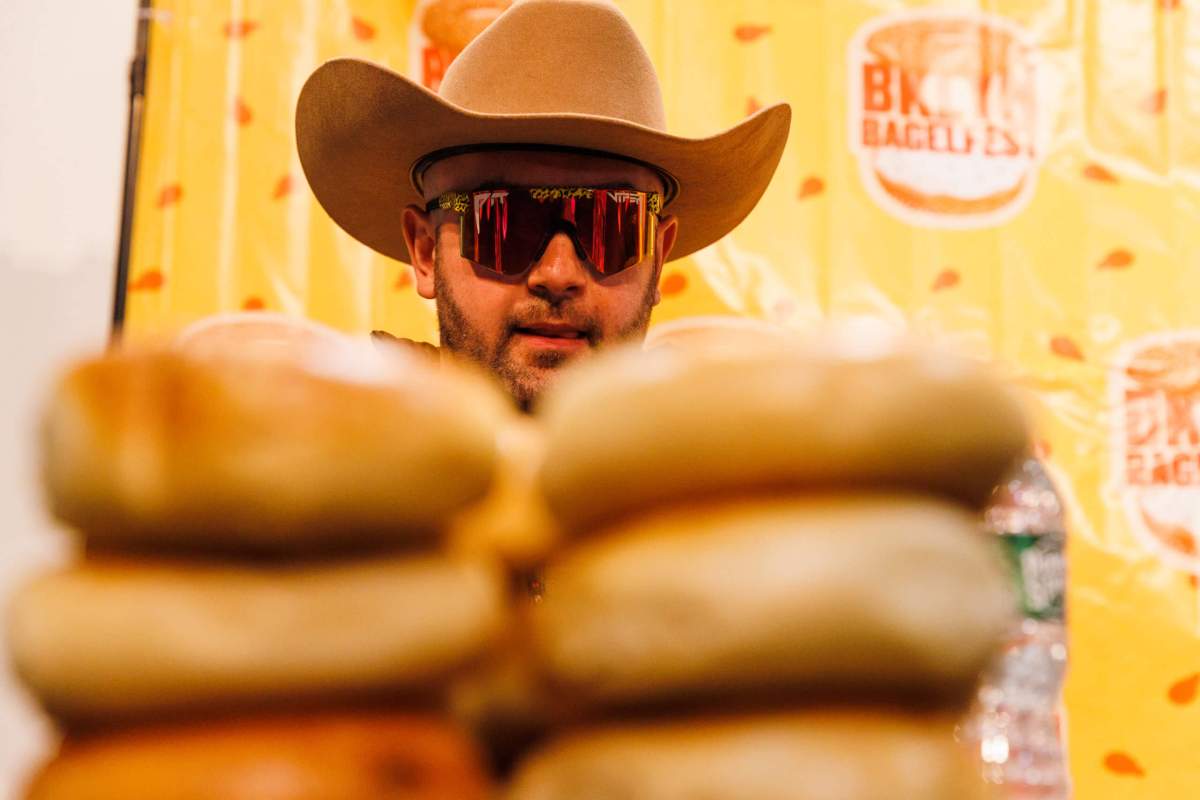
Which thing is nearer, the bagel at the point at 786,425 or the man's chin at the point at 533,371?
the bagel at the point at 786,425

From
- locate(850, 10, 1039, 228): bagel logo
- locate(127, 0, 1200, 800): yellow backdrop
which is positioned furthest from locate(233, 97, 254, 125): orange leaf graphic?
locate(850, 10, 1039, 228): bagel logo

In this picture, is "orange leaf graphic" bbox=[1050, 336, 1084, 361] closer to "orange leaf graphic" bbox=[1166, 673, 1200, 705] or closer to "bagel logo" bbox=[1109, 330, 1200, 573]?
"bagel logo" bbox=[1109, 330, 1200, 573]

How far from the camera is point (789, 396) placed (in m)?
0.33

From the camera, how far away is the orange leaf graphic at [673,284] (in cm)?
202

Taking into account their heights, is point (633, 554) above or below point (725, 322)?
below

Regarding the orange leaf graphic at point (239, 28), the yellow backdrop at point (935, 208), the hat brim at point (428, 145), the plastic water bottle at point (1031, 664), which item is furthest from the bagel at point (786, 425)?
the orange leaf graphic at point (239, 28)

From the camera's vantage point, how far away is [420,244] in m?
1.85

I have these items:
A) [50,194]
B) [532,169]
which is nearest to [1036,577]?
[532,169]

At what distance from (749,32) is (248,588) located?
1.92 metres

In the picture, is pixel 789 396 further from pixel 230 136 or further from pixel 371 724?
pixel 230 136

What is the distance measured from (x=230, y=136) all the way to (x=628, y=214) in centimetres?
83

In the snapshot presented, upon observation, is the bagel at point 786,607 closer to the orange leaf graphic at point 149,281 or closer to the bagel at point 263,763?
the bagel at point 263,763

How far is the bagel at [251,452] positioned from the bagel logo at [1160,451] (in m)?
1.90

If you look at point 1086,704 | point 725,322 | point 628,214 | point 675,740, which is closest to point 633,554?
point 675,740
